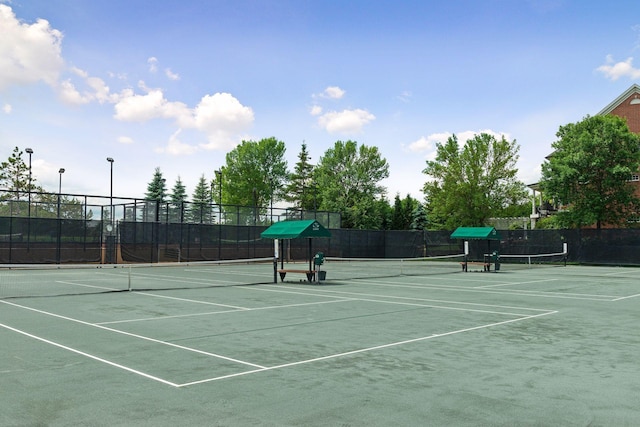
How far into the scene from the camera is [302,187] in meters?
97.8

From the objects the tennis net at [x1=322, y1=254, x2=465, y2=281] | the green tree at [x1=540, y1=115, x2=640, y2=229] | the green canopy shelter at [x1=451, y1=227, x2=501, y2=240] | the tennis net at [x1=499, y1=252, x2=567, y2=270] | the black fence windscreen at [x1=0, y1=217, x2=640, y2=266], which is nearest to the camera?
the tennis net at [x1=322, y1=254, x2=465, y2=281]

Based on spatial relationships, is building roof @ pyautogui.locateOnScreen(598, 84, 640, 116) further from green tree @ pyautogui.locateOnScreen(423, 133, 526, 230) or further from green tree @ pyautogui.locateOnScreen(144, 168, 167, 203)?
green tree @ pyautogui.locateOnScreen(144, 168, 167, 203)

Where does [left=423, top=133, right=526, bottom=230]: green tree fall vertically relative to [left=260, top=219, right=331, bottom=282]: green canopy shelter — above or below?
above

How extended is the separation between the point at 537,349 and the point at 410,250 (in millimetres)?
44603

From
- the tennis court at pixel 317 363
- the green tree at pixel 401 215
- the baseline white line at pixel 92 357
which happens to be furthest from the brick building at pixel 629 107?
the baseline white line at pixel 92 357

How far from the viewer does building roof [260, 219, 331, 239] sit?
24484 millimetres

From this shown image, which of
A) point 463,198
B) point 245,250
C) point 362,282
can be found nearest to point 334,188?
point 463,198

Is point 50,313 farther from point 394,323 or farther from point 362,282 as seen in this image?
point 362,282

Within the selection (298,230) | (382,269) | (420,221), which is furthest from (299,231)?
(420,221)

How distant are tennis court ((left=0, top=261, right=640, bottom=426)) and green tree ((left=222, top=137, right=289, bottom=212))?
77351 mm

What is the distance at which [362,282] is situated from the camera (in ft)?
81.8

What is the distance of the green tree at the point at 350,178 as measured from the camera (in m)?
82.7

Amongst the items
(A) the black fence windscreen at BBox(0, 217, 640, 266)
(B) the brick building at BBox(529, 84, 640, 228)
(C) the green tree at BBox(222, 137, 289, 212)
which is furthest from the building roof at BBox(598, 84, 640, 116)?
(C) the green tree at BBox(222, 137, 289, 212)

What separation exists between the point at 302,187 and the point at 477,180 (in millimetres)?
45895
